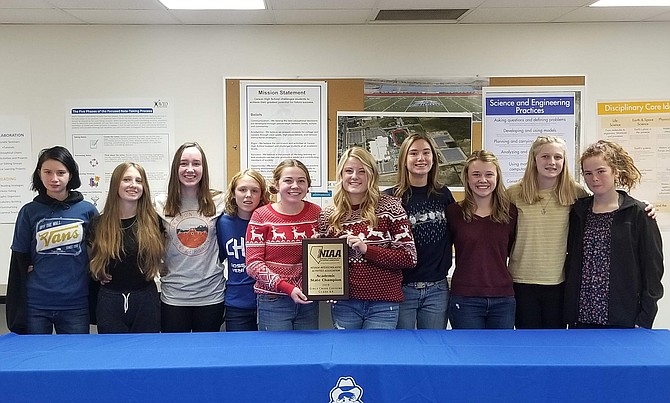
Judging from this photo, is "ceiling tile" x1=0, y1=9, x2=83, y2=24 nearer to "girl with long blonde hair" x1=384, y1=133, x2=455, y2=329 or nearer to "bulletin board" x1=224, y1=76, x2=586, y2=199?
"bulletin board" x1=224, y1=76, x2=586, y2=199

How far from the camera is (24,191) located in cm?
372

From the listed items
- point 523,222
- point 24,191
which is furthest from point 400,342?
point 24,191

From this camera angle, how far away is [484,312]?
253 cm

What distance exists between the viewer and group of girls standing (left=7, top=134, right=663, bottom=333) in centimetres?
237

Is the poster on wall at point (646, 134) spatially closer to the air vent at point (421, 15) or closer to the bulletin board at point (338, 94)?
the bulletin board at point (338, 94)

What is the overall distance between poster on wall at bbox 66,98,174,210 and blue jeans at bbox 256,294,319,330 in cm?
170

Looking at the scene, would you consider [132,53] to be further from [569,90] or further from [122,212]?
[569,90]

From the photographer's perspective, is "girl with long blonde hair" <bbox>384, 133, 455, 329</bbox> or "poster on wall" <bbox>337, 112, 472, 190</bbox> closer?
"girl with long blonde hair" <bbox>384, 133, 455, 329</bbox>

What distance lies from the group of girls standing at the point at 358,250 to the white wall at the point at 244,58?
1.20 metres

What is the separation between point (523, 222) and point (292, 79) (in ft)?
6.21

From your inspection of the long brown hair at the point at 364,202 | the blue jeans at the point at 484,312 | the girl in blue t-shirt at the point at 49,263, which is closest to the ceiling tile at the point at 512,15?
the long brown hair at the point at 364,202

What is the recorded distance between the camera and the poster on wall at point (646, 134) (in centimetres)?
371

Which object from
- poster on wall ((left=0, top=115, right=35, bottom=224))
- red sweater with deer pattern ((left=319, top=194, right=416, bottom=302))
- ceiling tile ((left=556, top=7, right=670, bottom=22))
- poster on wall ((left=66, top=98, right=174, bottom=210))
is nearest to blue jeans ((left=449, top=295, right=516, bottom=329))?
red sweater with deer pattern ((left=319, top=194, right=416, bottom=302))

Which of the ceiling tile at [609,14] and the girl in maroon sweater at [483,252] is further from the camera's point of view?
the ceiling tile at [609,14]
